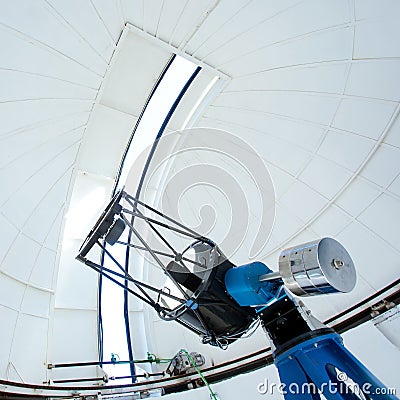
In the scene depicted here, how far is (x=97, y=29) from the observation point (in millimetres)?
3836

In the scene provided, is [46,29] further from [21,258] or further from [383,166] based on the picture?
[383,166]

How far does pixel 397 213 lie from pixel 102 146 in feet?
16.9

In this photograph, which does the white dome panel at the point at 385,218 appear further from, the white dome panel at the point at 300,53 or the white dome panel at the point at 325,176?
the white dome panel at the point at 300,53

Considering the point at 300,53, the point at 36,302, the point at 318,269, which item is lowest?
the point at 318,269

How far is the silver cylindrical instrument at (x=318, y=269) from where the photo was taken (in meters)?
1.15

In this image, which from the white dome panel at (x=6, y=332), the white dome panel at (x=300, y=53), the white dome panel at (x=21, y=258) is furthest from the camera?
the white dome panel at (x=21, y=258)

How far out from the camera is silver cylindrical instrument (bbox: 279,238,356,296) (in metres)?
1.15

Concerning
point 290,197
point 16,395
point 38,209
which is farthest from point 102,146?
point 16,395

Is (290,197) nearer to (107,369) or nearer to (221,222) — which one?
(221,222)

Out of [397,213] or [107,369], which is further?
[107,369]

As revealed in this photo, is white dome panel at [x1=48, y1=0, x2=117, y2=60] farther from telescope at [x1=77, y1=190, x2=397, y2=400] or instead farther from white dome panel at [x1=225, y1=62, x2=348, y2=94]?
telescope at [x1=77, y1=190, x2=397, y2=400]

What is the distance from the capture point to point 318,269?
1.14 metres

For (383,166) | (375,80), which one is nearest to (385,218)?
(383,166)

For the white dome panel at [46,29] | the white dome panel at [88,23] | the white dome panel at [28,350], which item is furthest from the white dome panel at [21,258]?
the white dome panel at [88,23]
